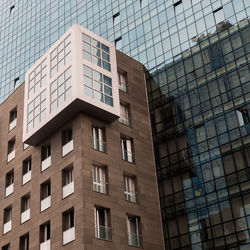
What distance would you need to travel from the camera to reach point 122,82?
1827 inches

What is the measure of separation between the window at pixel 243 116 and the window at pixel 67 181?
14933 mm

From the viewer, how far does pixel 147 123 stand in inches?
1805

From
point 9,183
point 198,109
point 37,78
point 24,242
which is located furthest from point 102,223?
point 37,78

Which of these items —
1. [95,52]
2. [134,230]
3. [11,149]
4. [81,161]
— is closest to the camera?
[81,161]

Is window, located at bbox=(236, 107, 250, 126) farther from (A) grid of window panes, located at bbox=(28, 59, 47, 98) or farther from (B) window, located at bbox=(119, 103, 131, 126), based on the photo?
(A) grid of window panes, located at bbox=(28, 59, 47, 98)

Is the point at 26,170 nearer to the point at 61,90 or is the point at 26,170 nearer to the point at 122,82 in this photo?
the point at 61,90

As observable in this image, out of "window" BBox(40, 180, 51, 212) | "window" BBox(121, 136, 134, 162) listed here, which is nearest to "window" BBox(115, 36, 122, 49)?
"window" BBox(121, 136, 134, 162)

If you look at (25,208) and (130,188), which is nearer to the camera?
(130,188)

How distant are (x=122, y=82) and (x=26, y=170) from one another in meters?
12.5

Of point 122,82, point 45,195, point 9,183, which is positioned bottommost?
point 45,195

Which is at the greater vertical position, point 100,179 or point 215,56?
point 215,56

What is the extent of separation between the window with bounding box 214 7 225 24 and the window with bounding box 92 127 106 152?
16923 mm

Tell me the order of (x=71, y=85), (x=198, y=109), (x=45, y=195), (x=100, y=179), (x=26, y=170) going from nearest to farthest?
(x=100, y=179)
(x=71, y=85)
(x=45, y=195)
(x=198, y=109)
(x=26, y=170)

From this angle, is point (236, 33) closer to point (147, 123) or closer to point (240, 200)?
point (147, 123)
